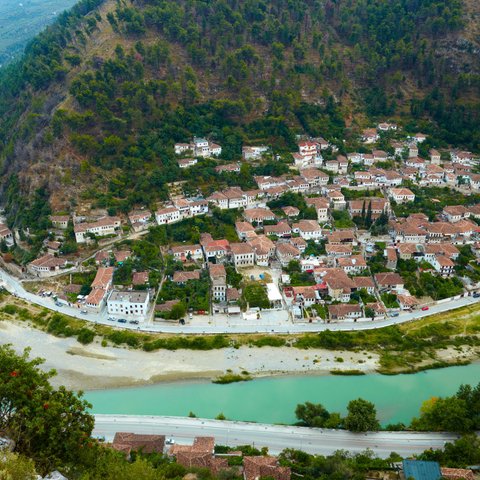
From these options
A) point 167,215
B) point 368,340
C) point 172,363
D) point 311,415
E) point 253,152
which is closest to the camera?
point 311,415

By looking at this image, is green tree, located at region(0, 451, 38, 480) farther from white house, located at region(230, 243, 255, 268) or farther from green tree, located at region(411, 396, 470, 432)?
white house, located at region(230, 243, 255, 268)

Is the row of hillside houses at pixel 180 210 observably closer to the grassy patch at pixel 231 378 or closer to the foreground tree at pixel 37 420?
the grassy patch at pixel 231 378

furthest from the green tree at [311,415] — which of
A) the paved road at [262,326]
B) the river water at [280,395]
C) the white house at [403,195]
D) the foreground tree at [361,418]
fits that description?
the white house at [403,195]

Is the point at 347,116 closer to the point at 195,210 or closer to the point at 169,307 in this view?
the point at 195,210

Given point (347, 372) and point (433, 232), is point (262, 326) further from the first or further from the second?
point (433, 232)

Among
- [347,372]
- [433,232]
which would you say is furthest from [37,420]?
[433,232]

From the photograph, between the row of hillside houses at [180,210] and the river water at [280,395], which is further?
the row of hillside houses at [180,210]

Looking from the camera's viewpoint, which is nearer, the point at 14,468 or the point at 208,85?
the point at 14,468
